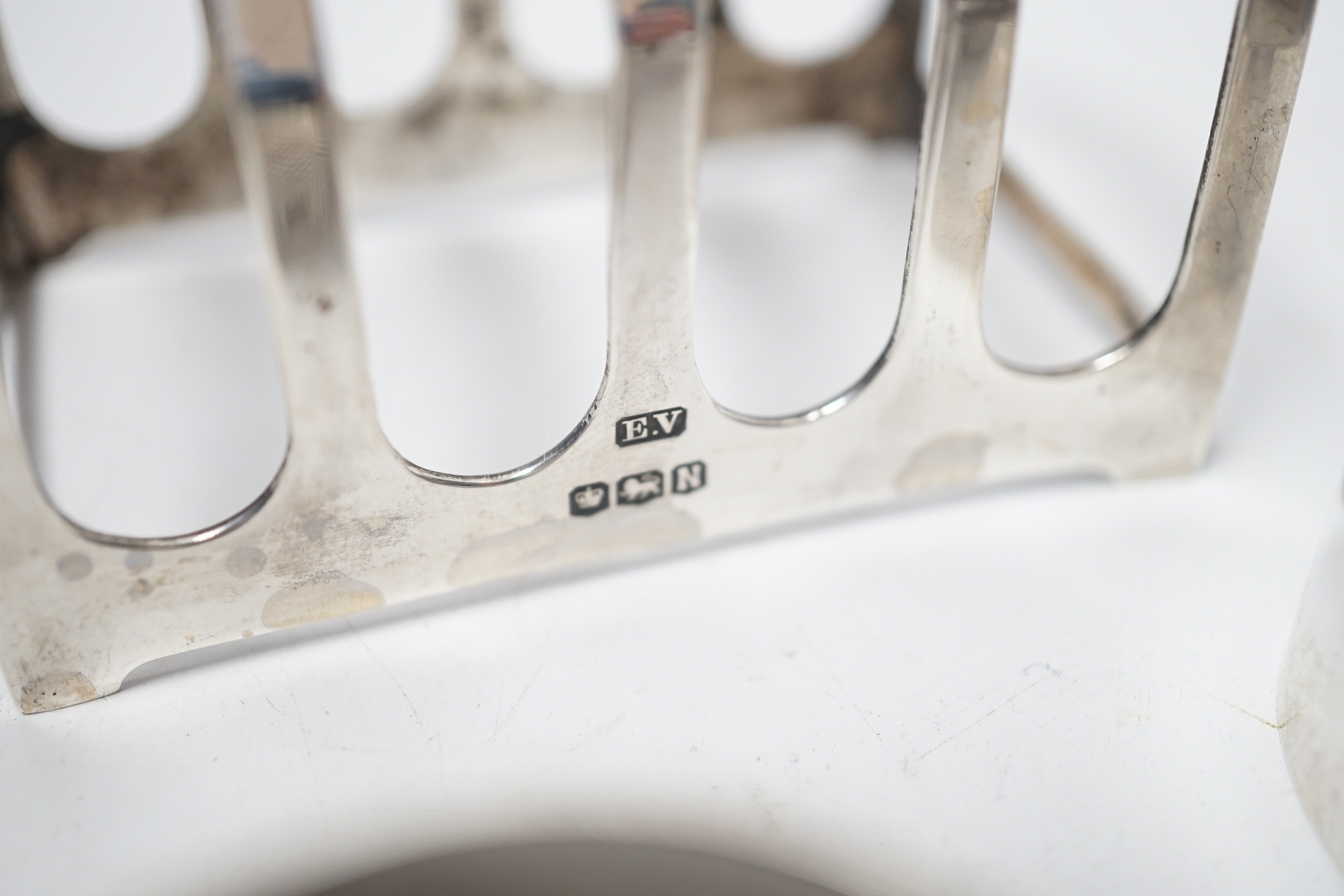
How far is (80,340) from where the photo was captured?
0.45 metres

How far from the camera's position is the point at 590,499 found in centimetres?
34

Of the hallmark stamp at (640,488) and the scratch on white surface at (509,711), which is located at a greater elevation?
the hallmark stamp at (640,488)

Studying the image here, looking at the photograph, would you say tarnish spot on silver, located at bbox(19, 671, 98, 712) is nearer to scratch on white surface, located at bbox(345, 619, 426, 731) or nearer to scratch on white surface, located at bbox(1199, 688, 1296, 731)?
scratch on white surface, located at bbox(345, 619, 426, 731)

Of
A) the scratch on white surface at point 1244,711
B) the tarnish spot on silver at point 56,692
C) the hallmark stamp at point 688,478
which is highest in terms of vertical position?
the hallmark stamp at point 688,478

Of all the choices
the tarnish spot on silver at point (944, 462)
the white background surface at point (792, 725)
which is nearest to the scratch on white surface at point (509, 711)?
the white background surface at point (792, 725)

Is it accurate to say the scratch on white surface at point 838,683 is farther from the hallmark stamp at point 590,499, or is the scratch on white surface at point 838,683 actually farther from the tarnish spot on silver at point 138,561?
the tarnish spot on silver at point 138,561

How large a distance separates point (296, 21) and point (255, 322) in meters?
0.23

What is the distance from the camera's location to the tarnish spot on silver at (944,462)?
368 mm

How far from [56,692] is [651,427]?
0.52ft

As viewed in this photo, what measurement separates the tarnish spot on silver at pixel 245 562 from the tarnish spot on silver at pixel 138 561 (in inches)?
0.7

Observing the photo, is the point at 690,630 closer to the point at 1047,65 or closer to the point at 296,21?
the point at 296,21

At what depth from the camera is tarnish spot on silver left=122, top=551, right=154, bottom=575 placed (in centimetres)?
30

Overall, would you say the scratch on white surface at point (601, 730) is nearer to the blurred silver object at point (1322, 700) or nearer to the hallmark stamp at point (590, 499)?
the hallmark stamp at point (590, 499)

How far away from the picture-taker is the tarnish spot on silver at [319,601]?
324mm
